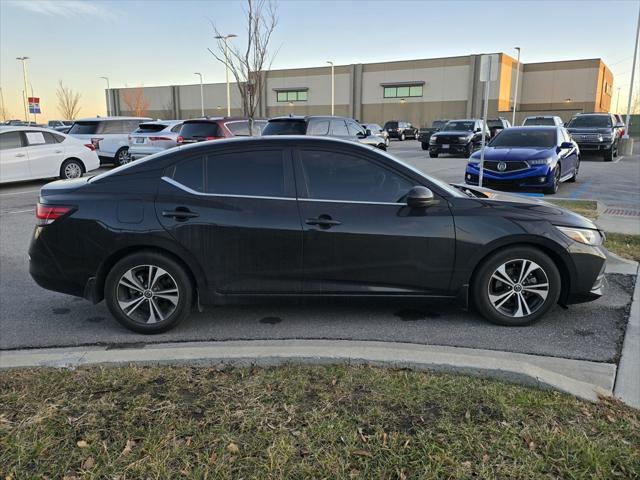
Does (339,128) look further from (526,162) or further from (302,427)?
(302,427)

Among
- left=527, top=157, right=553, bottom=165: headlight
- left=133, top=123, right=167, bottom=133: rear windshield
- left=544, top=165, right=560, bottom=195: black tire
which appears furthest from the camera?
left=133, top=123, right=167, bottom=133: rear windshield

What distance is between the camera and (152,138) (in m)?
16.5

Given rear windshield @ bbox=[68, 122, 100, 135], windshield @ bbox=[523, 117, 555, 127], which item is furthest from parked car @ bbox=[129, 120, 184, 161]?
windshield @ bbox=[523, 117, 555, 127]

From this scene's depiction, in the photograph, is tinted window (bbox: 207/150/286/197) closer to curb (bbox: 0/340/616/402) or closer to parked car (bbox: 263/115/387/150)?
curb (bbox: 0/340/616/402)

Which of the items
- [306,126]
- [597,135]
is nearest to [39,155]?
[306,126]

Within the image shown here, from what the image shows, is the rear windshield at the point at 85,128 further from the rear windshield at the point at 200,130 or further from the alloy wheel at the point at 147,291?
the alloy wheel at the point at 147,291

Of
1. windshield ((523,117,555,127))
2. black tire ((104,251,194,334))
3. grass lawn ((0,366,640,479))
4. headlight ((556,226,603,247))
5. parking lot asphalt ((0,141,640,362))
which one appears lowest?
parking lot asphalt ((0,141,640,362))

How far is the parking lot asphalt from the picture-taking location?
14.0ft

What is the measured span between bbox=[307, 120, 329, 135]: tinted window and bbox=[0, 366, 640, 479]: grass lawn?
1177 cm

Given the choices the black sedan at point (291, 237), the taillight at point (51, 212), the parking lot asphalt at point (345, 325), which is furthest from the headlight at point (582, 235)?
the taillight at point (51, 212)

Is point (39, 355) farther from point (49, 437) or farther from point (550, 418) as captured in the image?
point (550, 418)

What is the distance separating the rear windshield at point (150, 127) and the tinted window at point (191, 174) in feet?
43.5

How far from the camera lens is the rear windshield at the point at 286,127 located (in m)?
14.6

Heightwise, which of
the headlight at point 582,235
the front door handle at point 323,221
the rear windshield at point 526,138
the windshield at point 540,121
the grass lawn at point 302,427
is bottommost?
the grass lawn at point 302,427
